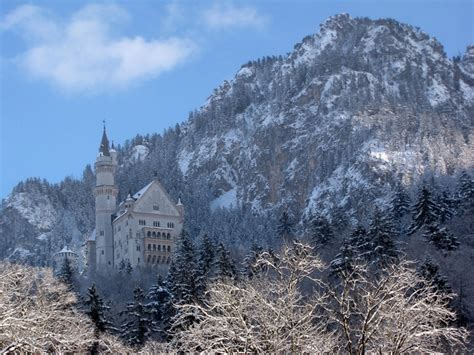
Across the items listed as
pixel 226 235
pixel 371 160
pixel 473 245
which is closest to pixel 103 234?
pixel 226 235

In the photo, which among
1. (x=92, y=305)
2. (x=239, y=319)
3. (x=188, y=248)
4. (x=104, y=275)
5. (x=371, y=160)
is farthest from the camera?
(x=371, y=160)

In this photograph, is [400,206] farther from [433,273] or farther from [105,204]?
[105,204]

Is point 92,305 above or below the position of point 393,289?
above

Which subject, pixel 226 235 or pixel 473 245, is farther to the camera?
pixel 226 235

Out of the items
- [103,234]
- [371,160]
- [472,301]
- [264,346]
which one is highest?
[371,160]

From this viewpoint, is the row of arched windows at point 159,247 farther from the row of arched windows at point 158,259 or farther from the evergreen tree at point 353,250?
the evergreen tree at point 353,250

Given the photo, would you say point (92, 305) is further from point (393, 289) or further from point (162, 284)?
point (393, 289)

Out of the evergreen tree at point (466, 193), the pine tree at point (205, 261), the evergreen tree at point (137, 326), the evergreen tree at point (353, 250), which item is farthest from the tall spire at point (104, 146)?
the evergreen tree at point (137, 326)

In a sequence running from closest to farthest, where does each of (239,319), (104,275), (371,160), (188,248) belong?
(239,319) → (188,248) → (104,275) → (371,160)

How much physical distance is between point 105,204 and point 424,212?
7758 centimetres

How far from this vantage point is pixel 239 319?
75.7ft

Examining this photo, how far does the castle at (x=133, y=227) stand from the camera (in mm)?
145000

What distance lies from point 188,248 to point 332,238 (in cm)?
1552

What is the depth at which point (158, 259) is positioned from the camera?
144000 mm
